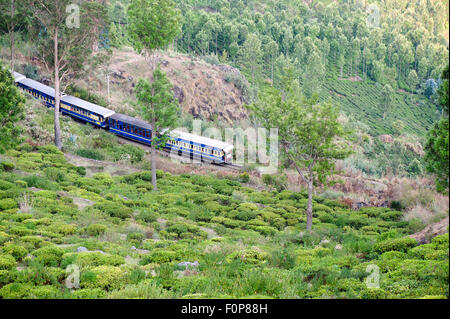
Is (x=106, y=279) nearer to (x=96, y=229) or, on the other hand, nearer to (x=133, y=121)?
(x=96, y=229)

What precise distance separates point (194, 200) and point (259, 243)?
377 inches

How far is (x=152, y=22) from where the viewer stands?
3225cm

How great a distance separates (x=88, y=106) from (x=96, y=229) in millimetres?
29880

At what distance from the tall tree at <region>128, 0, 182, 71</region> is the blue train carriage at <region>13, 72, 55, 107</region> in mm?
19539

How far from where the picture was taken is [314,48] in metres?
107

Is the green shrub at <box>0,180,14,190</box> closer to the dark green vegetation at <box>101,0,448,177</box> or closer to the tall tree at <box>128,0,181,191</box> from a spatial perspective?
the tall tree at <box>128,0,181,191</box>

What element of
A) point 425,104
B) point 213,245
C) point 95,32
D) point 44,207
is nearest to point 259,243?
point 213,245

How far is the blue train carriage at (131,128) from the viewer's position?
43.7m

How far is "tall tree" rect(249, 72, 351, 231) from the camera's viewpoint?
25.1 meters

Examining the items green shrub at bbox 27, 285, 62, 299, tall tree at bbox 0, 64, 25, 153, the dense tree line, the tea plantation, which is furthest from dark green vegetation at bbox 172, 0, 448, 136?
green shrub at bbox 27, 285, 62, 299

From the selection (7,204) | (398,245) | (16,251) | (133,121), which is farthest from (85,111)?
(398,245)

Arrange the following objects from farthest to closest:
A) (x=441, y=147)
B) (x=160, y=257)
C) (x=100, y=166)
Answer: (x=100, y=166), (x=160, y=257), (x=441, y=147)

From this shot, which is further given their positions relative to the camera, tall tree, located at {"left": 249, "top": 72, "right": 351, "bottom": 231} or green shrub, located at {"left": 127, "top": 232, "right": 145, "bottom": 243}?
tall tree, located at {"left": 249, "top": 72, "right": 351, "bottom": 231}
